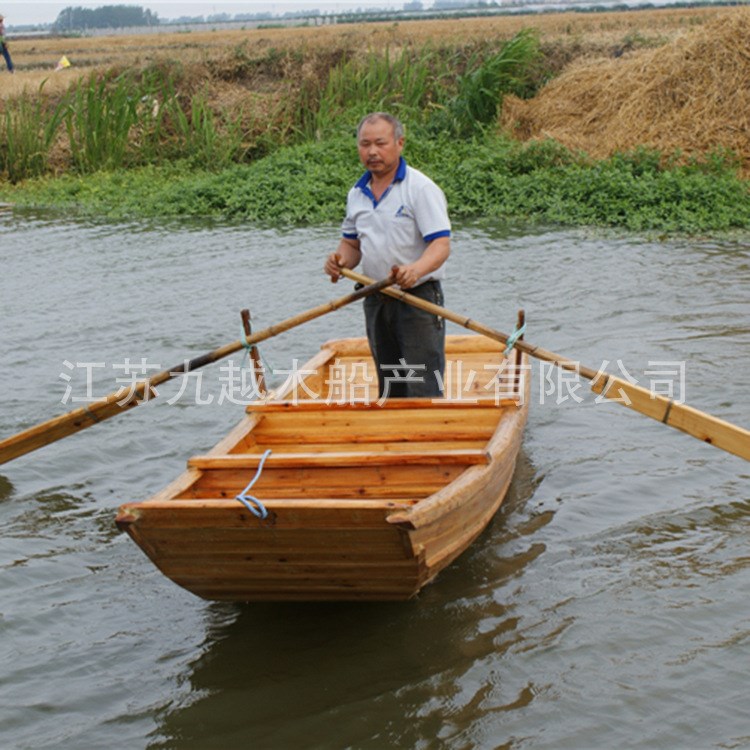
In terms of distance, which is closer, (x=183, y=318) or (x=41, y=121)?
(x=183, y=318)

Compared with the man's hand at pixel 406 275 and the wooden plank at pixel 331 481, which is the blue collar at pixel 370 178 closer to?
the man's hand at pixel 406 275

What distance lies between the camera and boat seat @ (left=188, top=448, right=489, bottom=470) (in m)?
4.98

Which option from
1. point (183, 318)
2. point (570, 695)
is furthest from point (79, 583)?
point (183, 318)

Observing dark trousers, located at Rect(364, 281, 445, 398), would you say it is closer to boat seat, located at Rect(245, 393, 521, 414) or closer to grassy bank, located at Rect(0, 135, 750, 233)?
boat seat, located at Rect(245, 393, 521, 414)

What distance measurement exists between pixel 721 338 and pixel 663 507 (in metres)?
3.30

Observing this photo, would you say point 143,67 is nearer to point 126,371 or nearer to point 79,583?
point 126,371

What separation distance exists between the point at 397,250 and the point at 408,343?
0.53m

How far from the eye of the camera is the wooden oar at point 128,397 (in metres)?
5.80

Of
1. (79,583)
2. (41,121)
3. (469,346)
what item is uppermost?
(41,121)

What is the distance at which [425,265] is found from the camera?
539 centimetres

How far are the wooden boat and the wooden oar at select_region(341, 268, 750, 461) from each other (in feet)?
1.48

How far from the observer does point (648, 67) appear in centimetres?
1546

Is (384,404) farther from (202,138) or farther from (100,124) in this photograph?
(100,124)

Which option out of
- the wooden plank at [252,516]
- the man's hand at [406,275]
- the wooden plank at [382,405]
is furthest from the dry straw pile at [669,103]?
the wooden plank at [252,516]
